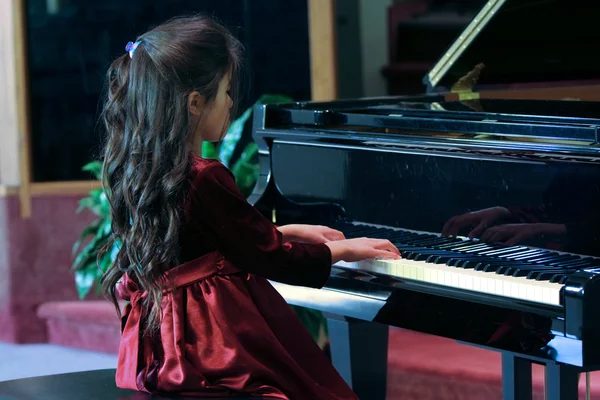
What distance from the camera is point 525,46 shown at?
3.03 metres

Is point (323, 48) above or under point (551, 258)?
above

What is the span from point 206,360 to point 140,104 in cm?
51

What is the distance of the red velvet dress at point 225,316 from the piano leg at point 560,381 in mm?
383

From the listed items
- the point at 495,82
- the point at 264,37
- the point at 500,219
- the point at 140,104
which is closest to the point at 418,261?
the point at 500,219

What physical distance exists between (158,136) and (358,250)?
1.49 ft

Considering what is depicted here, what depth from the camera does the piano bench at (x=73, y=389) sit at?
6.41 feet

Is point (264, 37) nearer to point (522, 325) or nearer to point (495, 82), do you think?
point (495, 82)

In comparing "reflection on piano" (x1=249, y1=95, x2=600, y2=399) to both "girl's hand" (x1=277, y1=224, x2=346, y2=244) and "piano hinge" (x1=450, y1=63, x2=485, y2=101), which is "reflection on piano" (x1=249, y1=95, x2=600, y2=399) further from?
"piano hinge" (x1=450, y1=63, x2=485, y2=101)

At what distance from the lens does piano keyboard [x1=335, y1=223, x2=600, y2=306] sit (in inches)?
71.9

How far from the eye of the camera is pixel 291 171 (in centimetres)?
250

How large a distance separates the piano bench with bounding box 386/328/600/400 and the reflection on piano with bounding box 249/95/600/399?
0.79 meters

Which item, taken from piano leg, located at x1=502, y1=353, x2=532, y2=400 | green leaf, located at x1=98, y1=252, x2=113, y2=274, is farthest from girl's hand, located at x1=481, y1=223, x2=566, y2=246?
green leaf, located at x1=98, y1=252, x2=113, y2=274

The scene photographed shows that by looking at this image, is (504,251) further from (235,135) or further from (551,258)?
(235,135)

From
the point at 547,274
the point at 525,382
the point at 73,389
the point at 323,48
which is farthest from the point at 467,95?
the point at 73,389
